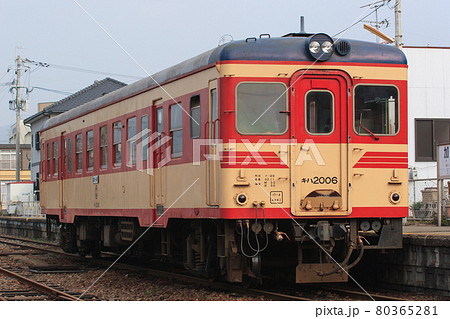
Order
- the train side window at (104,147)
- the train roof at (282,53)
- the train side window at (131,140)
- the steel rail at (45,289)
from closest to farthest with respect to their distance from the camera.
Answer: the train roof at (282,53)
the steel rail at (45,289)
the train side window at (131,140)
the train side window at (104,147)

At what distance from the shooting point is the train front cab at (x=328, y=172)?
32.7 ft

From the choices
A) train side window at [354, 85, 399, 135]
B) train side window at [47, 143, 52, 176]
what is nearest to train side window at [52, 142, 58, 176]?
train side window at [47, 143, 52, 176]

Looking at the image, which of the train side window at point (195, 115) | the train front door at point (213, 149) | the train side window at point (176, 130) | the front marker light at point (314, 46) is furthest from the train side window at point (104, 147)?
the front marker light at point (314, 46)

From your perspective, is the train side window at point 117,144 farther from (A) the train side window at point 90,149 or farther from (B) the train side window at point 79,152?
(B) the train side window at point 79,152

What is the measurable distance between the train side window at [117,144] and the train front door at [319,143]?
4.84m

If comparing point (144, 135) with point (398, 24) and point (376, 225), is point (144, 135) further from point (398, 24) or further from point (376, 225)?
point (398, 24)

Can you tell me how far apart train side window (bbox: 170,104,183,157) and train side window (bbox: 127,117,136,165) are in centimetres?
168

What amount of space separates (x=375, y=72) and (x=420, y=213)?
11210 millimetres

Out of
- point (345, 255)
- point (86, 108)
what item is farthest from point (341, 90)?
point (86, 108)

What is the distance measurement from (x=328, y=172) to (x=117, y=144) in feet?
17.4

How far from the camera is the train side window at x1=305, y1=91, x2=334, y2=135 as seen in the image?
10.2 m

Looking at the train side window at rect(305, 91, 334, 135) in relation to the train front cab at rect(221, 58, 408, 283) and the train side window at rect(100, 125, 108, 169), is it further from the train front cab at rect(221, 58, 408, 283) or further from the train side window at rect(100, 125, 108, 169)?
the train side window at rect(100, 125, 108, 169)

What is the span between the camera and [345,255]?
33.8ft

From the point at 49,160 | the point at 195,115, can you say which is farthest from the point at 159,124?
the point at 49,160
